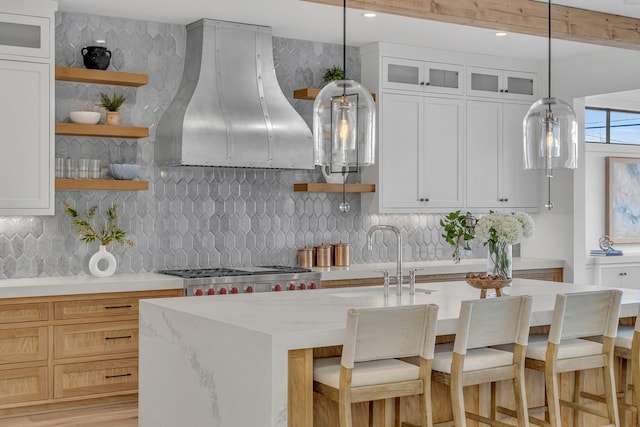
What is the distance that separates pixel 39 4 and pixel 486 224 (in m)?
3.25

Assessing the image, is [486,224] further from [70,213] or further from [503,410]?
[70,213]

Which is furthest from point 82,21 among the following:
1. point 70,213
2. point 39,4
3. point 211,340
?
point 211,340

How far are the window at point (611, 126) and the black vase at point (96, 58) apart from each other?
16.1ft

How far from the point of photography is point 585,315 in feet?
13.4

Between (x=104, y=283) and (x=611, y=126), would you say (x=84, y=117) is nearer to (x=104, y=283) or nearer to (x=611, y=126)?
(x=104, y=283)

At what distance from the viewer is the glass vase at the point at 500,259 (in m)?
4.73

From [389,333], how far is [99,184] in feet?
10.2

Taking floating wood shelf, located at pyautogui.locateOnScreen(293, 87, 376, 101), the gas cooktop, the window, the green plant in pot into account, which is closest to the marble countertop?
the gas cooktop

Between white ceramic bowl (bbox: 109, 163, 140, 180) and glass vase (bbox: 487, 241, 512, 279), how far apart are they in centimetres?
269

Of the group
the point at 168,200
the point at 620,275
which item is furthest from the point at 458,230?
the point at 620,275

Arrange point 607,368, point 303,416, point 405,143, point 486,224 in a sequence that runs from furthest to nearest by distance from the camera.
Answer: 1. point 405,143
2. point 486,224
3. point 607,368
4. point 303,416

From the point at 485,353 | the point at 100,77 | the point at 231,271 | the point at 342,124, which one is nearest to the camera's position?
the point at 485,353

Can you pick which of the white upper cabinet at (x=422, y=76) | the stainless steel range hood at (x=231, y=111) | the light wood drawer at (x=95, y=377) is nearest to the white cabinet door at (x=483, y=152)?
the white upper cabinet at (x=422, y=76)

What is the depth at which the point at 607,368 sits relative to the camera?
13.5 ft
